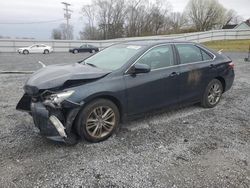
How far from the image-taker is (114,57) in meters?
4.50

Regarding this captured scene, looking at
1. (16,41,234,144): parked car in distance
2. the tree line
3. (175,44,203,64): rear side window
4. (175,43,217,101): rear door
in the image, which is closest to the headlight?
(16,41,234,144): parked car in distance

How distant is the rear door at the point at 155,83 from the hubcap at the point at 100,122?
1.27 feet

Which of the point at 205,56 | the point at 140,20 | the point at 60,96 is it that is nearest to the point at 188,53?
the point at 205,56

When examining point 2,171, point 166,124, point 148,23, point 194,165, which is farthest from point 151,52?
point 148,23

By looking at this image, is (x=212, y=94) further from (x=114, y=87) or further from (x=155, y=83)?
(x=114, y=87)

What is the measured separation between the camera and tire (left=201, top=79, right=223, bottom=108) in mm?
5349

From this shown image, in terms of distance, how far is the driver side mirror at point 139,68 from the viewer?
13.0 ft

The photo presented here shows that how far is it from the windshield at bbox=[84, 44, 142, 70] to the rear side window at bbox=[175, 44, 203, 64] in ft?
3.16

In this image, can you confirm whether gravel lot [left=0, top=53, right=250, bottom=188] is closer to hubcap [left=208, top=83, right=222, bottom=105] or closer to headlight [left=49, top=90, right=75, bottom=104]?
hubcap [left=208, top=83, right=222, bottom=105]

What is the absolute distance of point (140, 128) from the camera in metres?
4.33

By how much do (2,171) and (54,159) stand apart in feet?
2.08

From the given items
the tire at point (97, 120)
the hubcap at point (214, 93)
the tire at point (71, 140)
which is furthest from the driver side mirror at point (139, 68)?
the hubcap at point (214, 93)

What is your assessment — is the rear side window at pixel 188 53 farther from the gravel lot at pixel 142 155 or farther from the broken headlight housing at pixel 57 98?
the broken headlight housing at pixel 57 98

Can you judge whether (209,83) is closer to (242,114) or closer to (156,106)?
(242,114)
